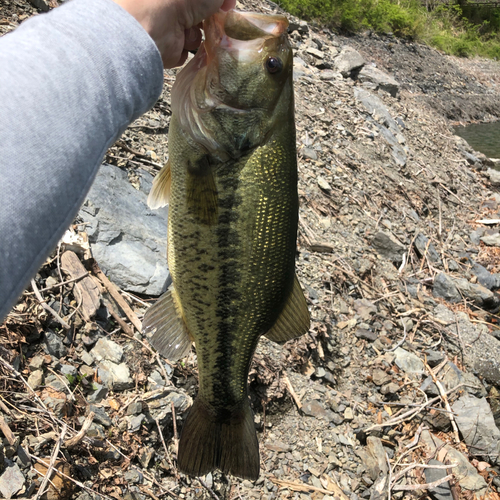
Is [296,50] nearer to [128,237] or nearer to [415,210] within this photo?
[415,210]

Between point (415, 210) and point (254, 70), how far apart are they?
6.96m

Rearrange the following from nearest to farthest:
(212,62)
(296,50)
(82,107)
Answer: (82,107) → (212,62) → (296,50)

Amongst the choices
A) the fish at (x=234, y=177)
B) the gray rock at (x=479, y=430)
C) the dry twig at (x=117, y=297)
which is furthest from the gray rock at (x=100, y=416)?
the gray rock at (x=479, y=430)

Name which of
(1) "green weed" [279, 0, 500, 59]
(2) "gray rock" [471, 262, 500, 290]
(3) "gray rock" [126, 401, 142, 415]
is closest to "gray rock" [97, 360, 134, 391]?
(3) "gray rock" [126, 401, 142, 415]

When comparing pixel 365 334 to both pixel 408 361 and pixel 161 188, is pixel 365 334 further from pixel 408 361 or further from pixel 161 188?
pixel 161 188

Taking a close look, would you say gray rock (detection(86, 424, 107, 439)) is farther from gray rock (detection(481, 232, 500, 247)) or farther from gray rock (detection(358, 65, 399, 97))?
gray rock (detection(358, 65, 399, 97))

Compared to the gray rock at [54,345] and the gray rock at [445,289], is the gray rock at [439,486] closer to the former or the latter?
the gray rock at [445,289]

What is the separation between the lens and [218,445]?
243 cm

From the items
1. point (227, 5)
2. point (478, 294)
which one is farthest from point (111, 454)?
point (478, 294)

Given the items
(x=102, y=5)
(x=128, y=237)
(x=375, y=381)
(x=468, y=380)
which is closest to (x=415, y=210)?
(x=468, y=380)

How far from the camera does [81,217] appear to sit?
391 cm

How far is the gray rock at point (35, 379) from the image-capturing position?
2.92 metres

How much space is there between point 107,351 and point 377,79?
35.6 feet

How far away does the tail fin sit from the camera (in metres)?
2.40
